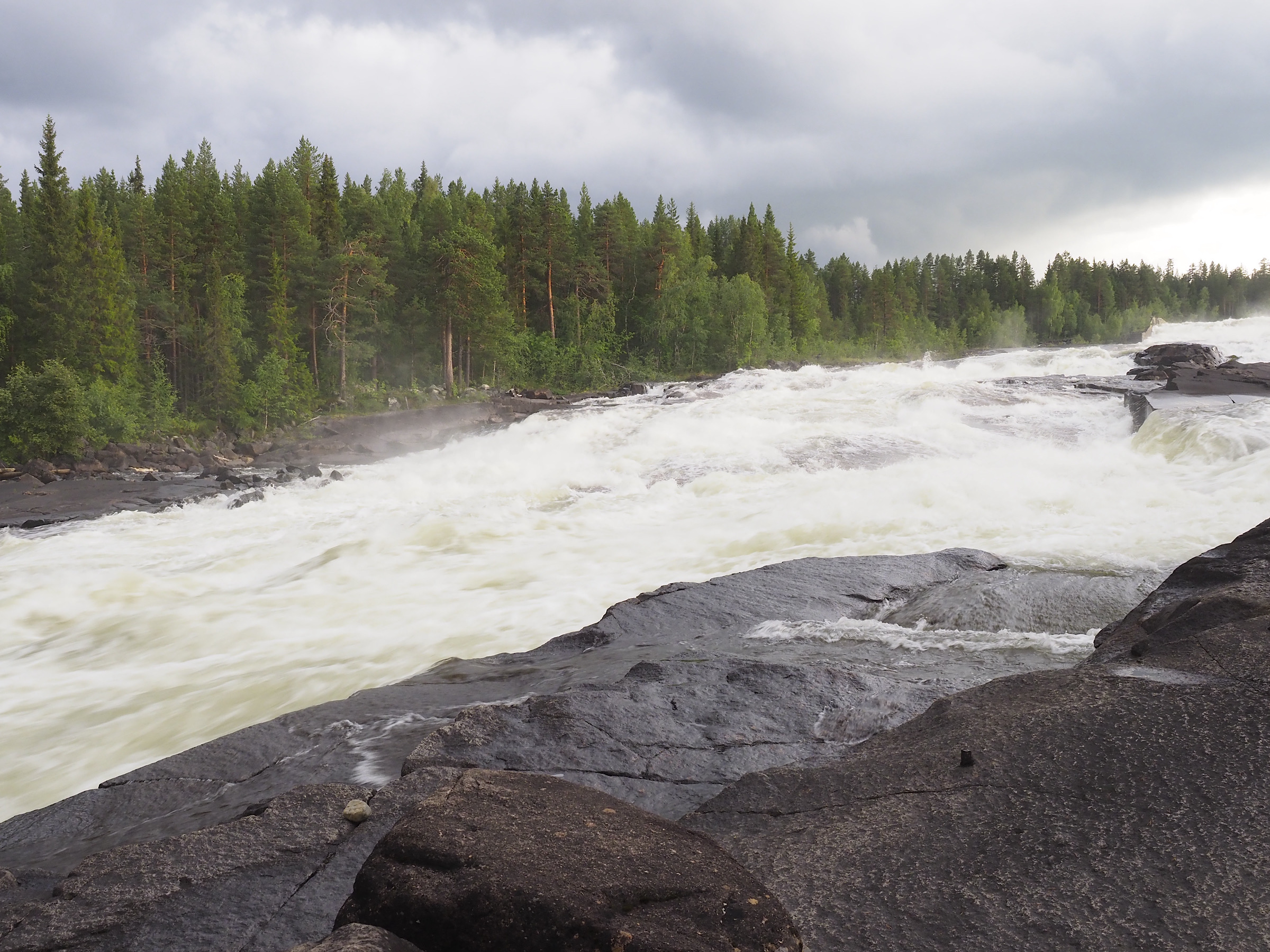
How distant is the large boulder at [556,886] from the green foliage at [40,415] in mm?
32871

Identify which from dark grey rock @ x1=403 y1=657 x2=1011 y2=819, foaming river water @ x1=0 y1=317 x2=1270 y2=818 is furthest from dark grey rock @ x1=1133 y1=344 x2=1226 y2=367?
dark grey rock @ x1=403 y1=657 x2=1011 y2=819

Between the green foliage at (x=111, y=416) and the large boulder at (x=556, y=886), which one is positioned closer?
the large boulder at (x=556, y=886)

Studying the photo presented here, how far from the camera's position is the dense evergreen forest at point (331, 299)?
1486 inches

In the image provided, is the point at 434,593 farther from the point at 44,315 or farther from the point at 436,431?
the point at 44,315

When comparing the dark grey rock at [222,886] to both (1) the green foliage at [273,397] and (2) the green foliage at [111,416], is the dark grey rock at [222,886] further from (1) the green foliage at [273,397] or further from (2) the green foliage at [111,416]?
(1) the green foliage at [273,397]

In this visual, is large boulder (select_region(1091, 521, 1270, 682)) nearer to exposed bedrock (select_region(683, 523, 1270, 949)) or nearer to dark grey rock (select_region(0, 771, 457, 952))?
exposed bedrock (select_region(683, 523, 1270, 949))

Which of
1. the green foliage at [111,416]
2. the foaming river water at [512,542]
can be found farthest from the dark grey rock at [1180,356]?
the green foliage at [111,416]

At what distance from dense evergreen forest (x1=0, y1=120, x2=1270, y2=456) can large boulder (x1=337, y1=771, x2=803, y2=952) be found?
109 feet

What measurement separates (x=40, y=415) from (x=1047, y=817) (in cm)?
3462

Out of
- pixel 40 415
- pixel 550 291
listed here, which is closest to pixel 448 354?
pixel 550 291

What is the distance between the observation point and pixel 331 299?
4359 cm

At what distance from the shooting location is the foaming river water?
7262 mm

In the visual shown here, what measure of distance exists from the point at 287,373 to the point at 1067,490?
130 feet

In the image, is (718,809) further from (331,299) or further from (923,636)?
(331,299)
